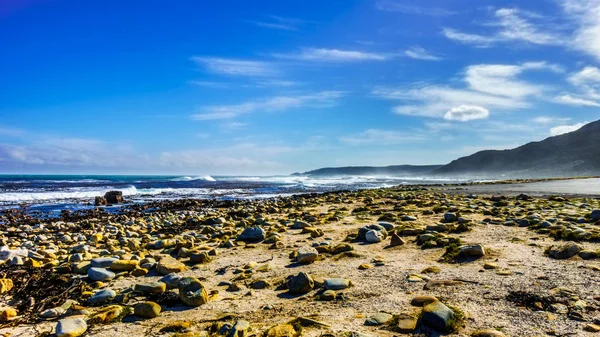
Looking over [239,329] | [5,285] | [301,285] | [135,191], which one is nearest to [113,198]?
[135,191]

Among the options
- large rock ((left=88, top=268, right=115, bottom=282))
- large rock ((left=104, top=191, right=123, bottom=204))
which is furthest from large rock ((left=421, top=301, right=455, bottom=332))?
large rock ((left=104, top=191, right=123, bottom=204))

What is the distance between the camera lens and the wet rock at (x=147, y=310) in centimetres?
375

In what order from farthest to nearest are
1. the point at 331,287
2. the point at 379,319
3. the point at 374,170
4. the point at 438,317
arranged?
the point at 374,170 < the point at 331,287 < the point at 379,319 < the point at 438,317

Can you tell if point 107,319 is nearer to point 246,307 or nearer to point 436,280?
point 246,307

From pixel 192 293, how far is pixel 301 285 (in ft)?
4.31

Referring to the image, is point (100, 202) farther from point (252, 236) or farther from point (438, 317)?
point (438, 317)

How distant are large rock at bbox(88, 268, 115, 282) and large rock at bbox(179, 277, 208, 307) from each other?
5.74 ft

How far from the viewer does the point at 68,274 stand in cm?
546

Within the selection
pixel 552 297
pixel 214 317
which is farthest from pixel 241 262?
pixel 552 297

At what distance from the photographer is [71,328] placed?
3.31m

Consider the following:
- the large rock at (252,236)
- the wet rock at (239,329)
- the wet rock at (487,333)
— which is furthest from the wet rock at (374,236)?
the wet rock at (239,329)

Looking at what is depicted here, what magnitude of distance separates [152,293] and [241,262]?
1.96 meters

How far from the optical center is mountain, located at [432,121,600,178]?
67850 millimetres

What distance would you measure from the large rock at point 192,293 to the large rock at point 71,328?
A: 1.02m
